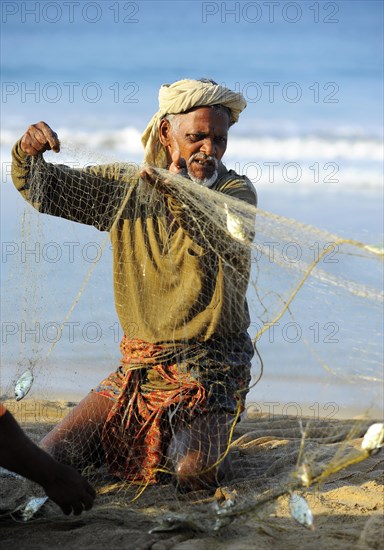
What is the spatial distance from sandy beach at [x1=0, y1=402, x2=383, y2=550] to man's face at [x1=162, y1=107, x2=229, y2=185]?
130cm

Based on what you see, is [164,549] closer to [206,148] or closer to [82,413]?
[82,413]

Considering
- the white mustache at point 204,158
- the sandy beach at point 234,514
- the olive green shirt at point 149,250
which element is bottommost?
the sandy beach at point 234,514

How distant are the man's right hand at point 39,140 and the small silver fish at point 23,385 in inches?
40.4

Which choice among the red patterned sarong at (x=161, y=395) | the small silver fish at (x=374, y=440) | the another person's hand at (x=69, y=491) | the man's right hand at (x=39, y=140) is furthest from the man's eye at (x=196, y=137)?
the small silver fish at (x=374, y=440)

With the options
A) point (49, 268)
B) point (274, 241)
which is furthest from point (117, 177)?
point (274, 241)

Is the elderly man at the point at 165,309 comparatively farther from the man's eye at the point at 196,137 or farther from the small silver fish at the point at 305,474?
the small silver fish at the point at 305,474

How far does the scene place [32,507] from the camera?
3234mm

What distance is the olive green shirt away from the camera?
3.72m

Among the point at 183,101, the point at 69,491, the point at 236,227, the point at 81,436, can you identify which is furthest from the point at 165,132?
the point at 69,491

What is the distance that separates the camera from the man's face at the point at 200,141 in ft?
12.7

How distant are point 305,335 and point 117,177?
1.18 m

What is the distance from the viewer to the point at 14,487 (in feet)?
12.2

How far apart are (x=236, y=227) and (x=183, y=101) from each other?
107cm

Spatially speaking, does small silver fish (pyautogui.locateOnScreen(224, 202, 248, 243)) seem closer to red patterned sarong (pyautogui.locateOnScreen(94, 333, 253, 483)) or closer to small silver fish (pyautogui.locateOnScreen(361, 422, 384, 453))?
red patterned sarong (pyautogui.locateOnScreen(94, 333, 253, 483))
